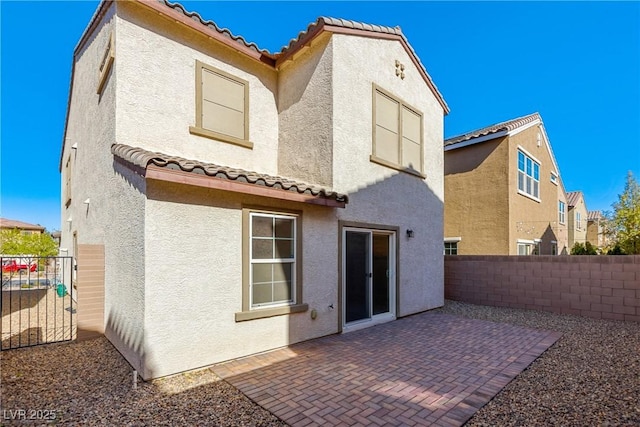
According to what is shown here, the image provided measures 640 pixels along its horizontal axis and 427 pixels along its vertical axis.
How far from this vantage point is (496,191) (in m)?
15.9

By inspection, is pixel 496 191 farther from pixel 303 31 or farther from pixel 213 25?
pixel 213 25

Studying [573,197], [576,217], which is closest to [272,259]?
[576,217]

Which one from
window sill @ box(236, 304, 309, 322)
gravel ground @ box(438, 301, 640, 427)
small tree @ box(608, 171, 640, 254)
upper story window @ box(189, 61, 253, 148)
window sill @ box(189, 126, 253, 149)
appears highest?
upper story window @ box(189, 61, 253, 148)

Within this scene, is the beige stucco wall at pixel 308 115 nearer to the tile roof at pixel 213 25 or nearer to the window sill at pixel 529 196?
the tile roof at pixel 213 25

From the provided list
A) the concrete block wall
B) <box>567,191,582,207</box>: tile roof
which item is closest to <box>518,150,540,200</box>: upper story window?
the concrete block wall

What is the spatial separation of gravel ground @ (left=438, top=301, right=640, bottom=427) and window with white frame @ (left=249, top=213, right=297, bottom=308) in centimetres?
440

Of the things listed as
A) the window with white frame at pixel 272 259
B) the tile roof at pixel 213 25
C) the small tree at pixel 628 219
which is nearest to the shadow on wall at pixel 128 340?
the window with white frame at pixel 272 259

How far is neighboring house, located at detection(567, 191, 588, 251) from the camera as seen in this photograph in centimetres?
3169

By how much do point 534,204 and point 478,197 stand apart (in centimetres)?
467

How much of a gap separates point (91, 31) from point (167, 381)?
33.3ft

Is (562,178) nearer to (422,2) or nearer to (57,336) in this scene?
(422,2)

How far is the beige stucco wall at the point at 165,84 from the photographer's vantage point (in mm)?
7184

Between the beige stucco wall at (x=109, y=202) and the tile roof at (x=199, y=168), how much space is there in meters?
0.46

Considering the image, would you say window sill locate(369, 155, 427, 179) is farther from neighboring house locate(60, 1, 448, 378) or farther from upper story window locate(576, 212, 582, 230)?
upper story window locate(576, 212, 582, 230)
